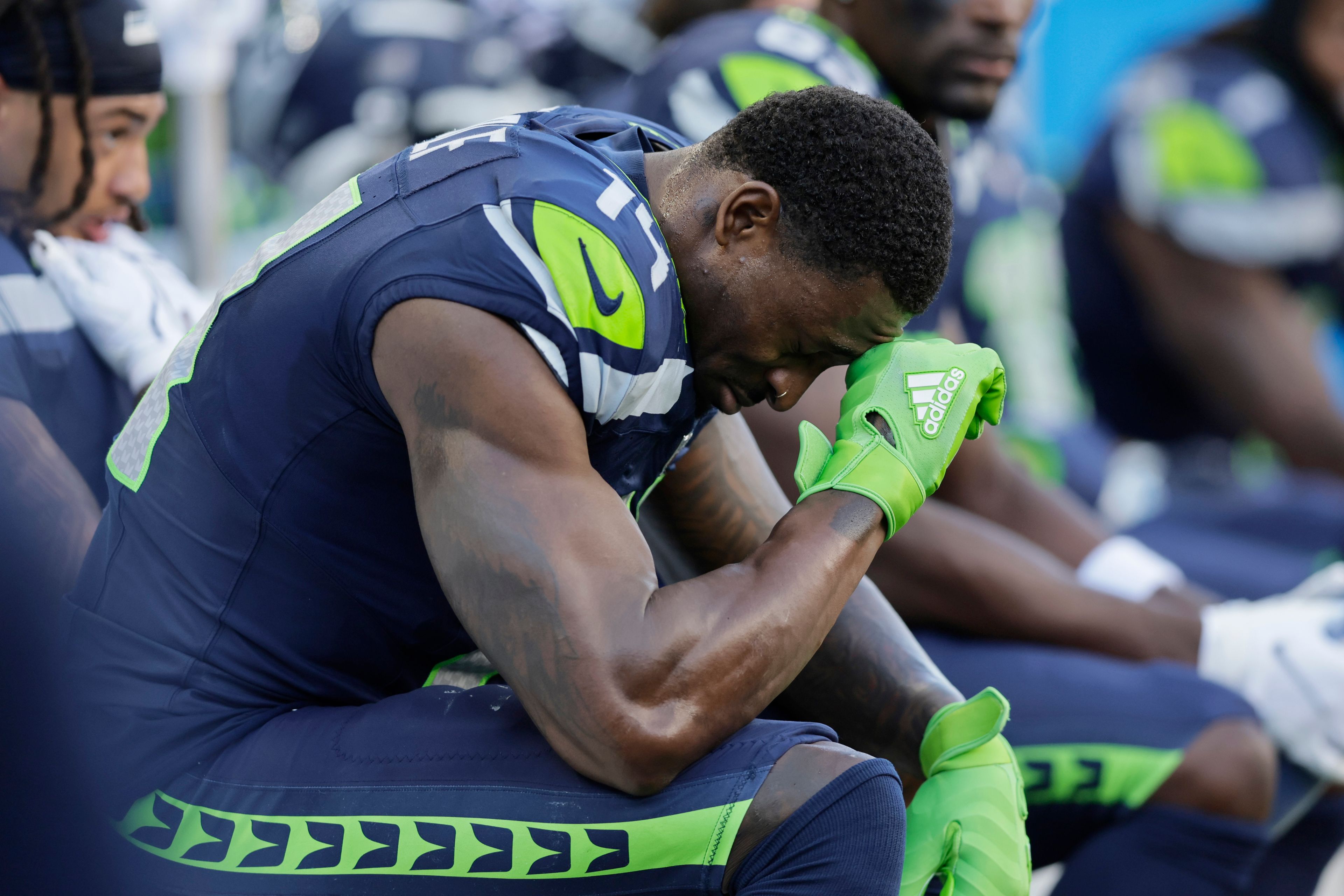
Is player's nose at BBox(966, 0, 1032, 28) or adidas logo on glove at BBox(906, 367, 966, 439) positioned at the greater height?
adidas logo on glove at BBox(906, 367, 966, 439)

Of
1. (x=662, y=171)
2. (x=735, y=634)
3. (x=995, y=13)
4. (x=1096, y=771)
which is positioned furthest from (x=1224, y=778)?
(x=995, y=13)

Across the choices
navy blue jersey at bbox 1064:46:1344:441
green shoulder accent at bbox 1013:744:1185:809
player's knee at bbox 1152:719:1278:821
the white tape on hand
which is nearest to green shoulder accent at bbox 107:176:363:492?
green shoulder accent at bbox 1013:744:1185:809

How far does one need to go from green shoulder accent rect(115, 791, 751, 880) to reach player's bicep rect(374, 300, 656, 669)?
0.60 ft

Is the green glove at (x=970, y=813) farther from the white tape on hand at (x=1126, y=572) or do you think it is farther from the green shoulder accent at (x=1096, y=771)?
the white tape on hand at (x=1126, y=572)

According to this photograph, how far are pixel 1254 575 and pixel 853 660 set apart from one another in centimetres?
192

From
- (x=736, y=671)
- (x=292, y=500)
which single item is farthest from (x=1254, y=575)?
(x=292, y=500)

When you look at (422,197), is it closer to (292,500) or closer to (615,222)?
(615,222)

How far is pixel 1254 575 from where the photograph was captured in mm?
3619

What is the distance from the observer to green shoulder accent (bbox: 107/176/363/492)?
1.72 metres

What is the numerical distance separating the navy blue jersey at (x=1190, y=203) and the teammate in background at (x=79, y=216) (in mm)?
3296

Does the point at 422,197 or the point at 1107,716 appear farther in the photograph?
the point at 1107,716

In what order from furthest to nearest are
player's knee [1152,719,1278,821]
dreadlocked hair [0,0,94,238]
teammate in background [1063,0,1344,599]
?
1. teammate in background [1063,0,1344,599]
2. player's knee [1152,719,1278,821]
3. dreadlocked hair [0,0,94,238]

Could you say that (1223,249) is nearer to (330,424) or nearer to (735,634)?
(735,634)

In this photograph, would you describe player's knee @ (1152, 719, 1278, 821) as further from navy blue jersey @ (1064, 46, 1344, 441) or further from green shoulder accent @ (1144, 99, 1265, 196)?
green shoulder accent @ (1144, 99, 1265, 196)
